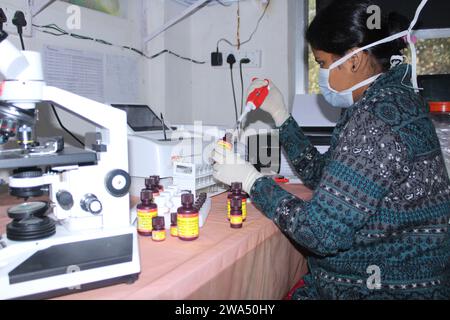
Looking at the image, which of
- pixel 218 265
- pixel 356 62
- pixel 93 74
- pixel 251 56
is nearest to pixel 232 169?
pixel 218 265

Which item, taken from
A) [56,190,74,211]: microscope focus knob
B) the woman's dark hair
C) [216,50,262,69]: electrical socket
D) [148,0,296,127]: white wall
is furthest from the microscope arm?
[216,50,262,69]: electrical socket

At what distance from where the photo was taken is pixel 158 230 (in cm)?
88

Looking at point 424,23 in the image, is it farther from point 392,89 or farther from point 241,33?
point 392,89

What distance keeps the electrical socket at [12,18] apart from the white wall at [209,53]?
643 millimetres

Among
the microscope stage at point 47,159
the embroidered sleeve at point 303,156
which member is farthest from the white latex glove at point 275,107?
the microscope stage at point 47,159

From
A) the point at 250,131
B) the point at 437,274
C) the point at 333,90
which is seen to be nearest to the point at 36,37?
the point at 250,131

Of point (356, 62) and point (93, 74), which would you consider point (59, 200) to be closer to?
point (356, 62)

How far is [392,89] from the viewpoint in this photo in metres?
0.87

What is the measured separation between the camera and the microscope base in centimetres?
60

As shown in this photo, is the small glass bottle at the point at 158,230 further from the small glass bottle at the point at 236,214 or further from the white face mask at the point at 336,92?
the white face mask at the point at 336,92

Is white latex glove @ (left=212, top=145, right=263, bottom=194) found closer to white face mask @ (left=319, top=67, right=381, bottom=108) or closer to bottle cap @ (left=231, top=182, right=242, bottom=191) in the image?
bottle cap @ (left=231, top=182, right=242, bottom=191)

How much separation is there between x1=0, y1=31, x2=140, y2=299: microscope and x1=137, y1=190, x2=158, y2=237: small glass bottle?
5cm

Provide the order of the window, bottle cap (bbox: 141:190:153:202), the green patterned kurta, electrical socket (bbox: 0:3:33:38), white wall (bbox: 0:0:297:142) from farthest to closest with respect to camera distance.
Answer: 1. the window
2. white wall (bbox: 0:0:297:142)
3. electrical socket (bbox: 0:3:33:38)
4. bottle cap (bbox: 141:190:153:202)
5. the green patterned kurta

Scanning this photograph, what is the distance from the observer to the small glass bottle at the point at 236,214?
38.6 inches
